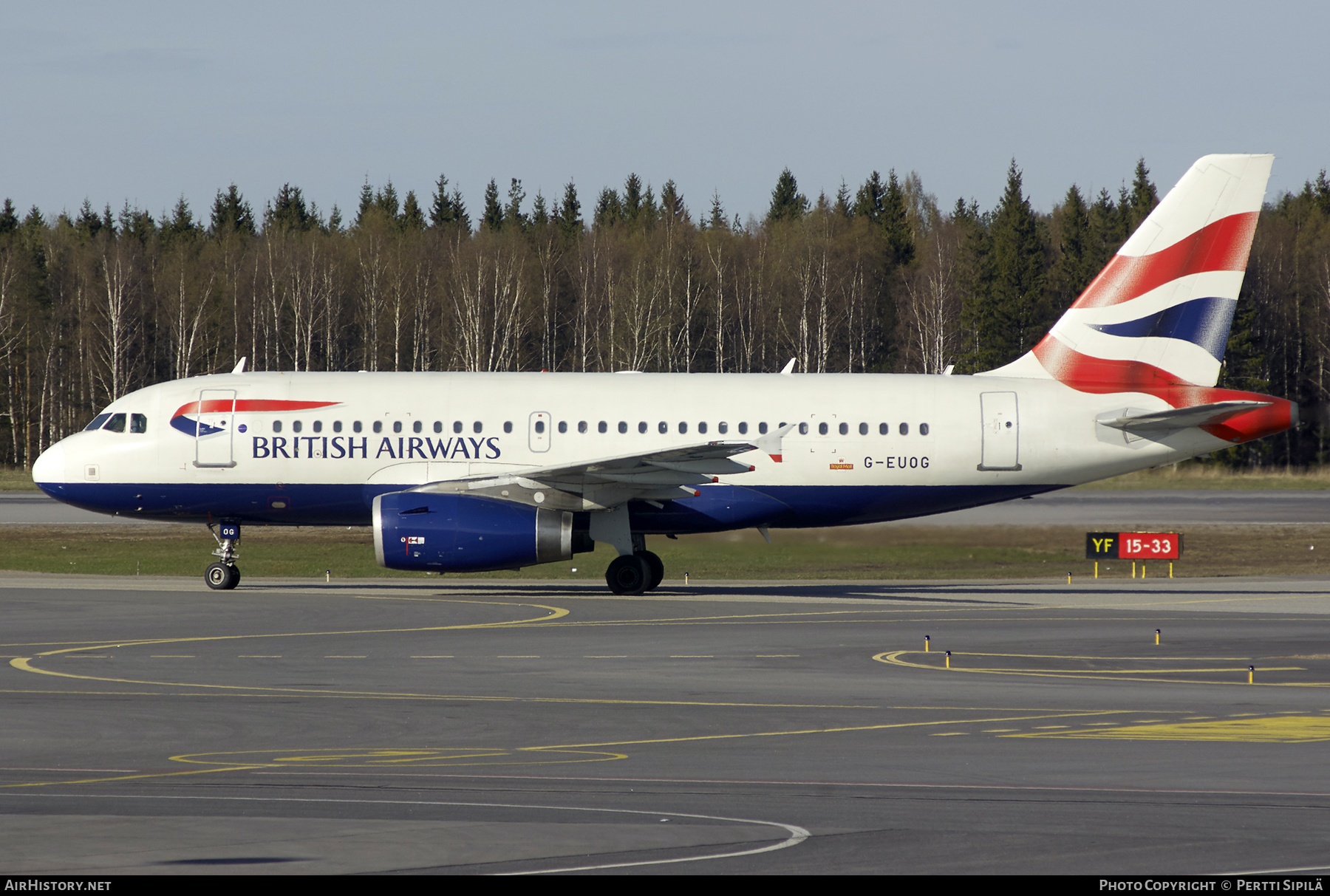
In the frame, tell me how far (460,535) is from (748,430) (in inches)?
264

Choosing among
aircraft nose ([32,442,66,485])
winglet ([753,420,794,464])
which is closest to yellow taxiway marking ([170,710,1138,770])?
winglet ([753,420,794,464])

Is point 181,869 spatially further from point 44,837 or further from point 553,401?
point 553,401

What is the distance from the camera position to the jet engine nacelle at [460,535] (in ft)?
96.9

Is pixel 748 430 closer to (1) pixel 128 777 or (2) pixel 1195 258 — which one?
(2) pixel 1195 258

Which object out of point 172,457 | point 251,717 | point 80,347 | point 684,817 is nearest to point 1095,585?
point 172,457

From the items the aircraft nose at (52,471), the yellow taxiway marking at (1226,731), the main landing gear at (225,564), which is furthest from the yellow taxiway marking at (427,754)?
the aircraft nose at (52,471)

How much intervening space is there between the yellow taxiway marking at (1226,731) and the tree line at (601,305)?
246 ft

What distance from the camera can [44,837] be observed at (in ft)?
32.4

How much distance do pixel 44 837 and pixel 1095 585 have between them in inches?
1121

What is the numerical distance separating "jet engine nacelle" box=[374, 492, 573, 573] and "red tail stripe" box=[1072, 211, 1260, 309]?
13122 mm

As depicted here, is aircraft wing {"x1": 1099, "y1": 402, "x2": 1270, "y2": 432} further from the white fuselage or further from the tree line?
the tree line

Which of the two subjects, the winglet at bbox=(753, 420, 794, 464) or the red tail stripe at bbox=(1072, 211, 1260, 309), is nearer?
the winglet at bbox=(753, 420, 794, 464)

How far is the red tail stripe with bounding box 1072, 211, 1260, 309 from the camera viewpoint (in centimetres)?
3219

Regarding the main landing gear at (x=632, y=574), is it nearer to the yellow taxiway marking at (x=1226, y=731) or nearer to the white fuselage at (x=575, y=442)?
the white fuselage at (x=575, y=442)
